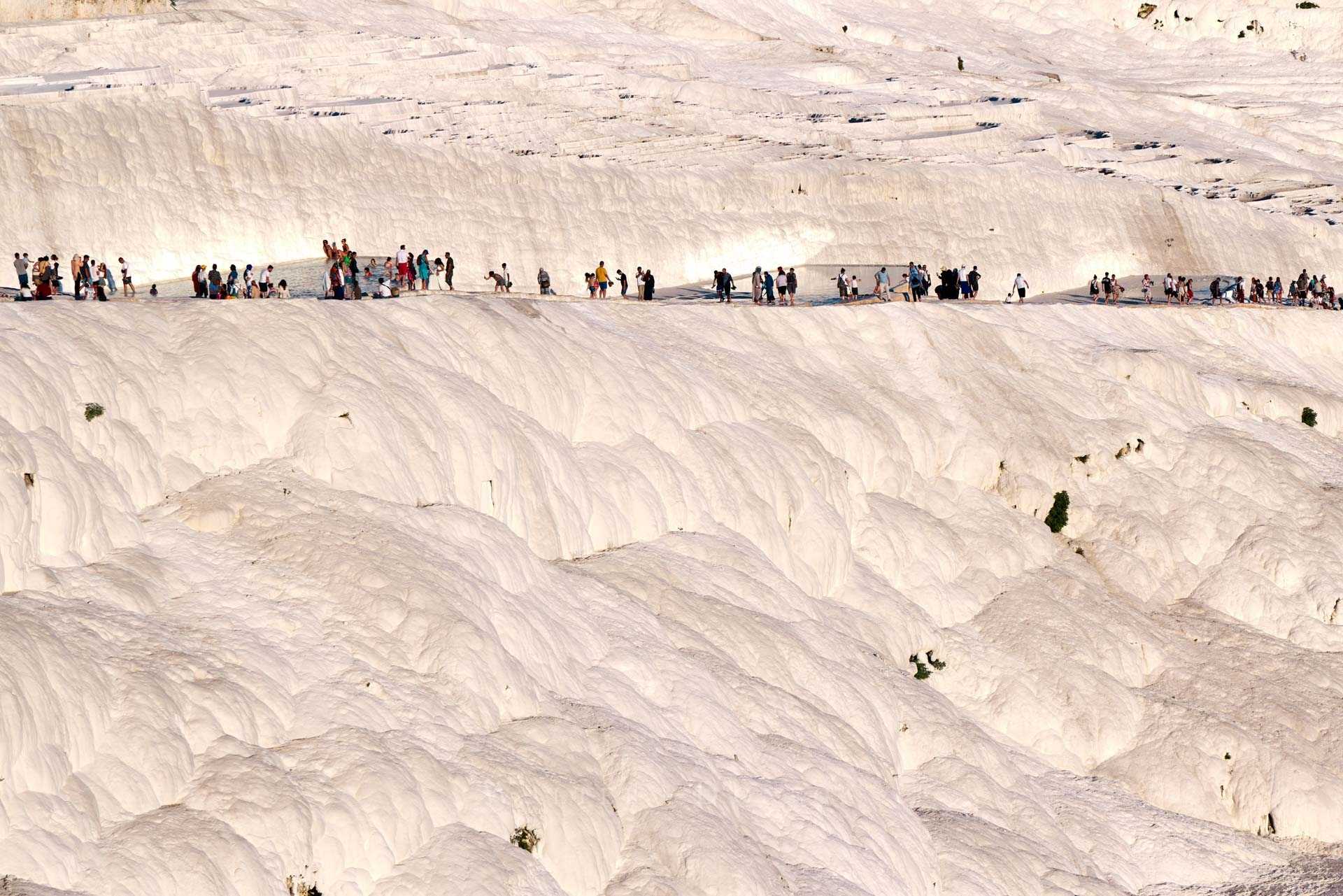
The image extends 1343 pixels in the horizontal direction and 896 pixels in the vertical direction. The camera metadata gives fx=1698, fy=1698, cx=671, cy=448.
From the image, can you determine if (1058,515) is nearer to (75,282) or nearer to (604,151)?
(604,151)

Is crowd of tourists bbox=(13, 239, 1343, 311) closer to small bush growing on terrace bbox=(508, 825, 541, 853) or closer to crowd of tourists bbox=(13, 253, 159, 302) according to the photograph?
crowd of tourists bbox=(13, 253, 159, 302)

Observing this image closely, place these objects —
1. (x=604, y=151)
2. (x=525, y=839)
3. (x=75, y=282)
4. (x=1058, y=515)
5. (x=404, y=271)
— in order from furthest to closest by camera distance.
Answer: (x=604, y=151)
(x=1058, y=515)
(x=404, y=271)
(x=75, y=282)
(x=525, y=839)

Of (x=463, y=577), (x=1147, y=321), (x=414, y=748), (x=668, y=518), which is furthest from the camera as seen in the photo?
(x=1147, y=321)

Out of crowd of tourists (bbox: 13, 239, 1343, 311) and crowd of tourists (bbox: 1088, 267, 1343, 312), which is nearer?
crowd of tourists (bbox: 13, 239, 1343, 311)

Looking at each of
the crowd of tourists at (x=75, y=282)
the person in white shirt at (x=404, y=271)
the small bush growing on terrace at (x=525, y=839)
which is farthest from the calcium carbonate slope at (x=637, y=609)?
the crowd of tourists at (x=75, y=282)

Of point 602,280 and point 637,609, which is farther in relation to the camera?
point 602,280

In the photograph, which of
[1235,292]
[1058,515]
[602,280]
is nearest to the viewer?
[1058,515]

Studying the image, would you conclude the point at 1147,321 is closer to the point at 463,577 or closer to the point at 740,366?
the point at 740,366

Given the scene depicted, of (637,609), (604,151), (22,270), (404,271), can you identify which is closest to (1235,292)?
(604,151)

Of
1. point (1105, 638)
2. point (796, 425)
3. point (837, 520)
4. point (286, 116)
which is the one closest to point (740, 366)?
point (796, 425)

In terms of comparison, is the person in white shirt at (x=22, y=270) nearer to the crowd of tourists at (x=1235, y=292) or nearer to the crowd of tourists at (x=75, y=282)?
the crowd of tourists at (x=75, y=282)

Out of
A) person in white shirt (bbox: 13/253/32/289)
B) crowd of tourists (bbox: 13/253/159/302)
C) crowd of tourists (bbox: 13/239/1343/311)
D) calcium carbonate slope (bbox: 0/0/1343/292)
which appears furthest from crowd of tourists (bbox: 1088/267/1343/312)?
person in white shirt (bbox: 13/253/32/289)
